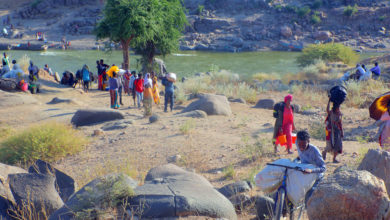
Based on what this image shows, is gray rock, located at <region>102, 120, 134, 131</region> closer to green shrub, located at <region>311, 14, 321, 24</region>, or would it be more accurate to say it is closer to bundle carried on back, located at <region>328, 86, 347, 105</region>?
bundle carried on back, located at <region>328, 86, 347, 105</region>

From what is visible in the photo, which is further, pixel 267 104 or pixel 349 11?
pixel 349 11

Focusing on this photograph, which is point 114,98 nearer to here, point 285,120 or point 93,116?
point 93,116

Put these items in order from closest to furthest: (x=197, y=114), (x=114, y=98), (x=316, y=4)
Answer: (x=197, y=114), (x=114, y=98), (x=316, y=4)

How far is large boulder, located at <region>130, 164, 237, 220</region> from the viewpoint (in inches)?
182

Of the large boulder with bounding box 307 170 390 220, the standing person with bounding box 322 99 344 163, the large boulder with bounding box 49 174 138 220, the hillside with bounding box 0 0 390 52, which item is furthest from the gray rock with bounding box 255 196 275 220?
the hillside with bounding box 0 0 390 52

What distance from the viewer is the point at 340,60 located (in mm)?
30438

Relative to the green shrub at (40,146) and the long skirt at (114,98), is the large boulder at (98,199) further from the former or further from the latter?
the long skirt at (114,98)

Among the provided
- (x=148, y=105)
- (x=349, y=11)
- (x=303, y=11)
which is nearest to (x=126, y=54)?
(x=148, y=105)

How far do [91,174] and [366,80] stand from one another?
49.8 feet

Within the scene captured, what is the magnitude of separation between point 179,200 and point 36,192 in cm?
229

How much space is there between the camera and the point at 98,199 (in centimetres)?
469

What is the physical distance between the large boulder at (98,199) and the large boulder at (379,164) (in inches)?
118

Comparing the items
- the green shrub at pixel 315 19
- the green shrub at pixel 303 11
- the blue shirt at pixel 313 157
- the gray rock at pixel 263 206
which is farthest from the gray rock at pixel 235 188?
the green shrub at pixel 303 11

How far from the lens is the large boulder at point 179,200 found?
463 centimetres
